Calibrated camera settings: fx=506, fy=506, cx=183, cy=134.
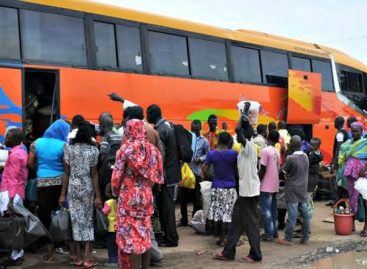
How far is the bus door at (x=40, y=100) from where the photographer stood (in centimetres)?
820

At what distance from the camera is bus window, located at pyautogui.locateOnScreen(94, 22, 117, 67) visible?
354 inches

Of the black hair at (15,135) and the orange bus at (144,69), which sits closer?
the black hair at (15,135)

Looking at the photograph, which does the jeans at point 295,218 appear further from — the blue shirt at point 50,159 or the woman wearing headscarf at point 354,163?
the blue shirt at point 50,159

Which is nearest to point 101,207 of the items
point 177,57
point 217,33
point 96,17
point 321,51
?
point 96,17

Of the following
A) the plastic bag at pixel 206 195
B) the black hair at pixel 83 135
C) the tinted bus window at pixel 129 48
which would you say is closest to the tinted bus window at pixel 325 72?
the tinted bus window at pixel 129 48

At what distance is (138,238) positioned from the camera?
4871mm

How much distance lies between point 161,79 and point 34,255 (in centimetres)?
458

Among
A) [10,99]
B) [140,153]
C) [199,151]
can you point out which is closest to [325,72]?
[199,151]

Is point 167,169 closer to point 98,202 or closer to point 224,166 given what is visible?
point 224,166

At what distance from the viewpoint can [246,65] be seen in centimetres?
1212

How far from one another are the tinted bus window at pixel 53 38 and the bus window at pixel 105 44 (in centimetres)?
31

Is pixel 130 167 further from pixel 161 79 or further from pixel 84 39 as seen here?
pixel 161 79

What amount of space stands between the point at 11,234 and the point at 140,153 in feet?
6.25

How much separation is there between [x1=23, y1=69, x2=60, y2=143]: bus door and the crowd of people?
1.74m
